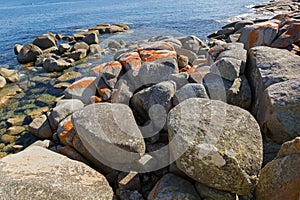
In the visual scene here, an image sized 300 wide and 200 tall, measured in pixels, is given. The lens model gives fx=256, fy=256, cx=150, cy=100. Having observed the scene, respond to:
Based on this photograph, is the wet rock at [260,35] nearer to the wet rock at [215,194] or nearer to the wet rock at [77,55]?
the wet rock at [215,194]

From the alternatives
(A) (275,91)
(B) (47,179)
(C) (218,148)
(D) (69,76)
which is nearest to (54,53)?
(D) (69,76)

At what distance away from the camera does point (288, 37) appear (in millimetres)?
6465

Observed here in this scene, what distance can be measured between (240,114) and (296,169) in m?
1.04

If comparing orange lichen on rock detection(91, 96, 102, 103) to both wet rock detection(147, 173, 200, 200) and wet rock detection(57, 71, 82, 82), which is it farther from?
wet rock detection(57, 71, 82, 82)

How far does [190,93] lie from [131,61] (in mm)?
2428

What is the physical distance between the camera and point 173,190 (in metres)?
3.44

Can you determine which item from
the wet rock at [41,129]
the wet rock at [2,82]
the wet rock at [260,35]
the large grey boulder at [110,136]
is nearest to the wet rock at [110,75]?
the wet rock at [41,129]

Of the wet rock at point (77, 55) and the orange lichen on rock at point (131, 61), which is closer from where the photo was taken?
the orange lichen on rock at point (131, 61)

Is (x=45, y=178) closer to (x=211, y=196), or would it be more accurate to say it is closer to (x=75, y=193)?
(x=75, y=193)

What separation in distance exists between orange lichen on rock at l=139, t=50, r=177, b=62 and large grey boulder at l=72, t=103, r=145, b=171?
247 centimetres

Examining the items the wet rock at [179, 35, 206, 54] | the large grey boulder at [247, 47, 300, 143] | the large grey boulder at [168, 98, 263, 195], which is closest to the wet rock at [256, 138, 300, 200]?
the large grey boulder at [168, 98, 263, 195]

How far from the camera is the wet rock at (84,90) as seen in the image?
6.58m

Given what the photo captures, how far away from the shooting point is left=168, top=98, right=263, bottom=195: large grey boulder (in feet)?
10.5

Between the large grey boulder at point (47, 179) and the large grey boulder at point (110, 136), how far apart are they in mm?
395
